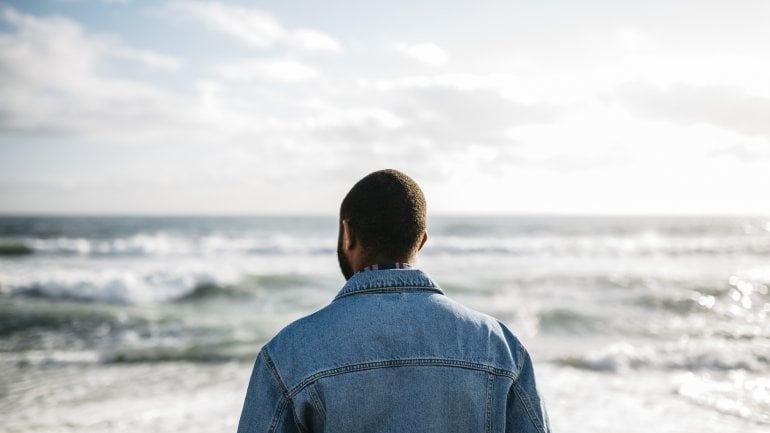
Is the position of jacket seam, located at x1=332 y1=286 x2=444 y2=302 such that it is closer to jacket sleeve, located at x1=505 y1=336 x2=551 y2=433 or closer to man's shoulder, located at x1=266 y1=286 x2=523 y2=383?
man's shoulder, located at x1=266 y1=286 x2=523 y2=383

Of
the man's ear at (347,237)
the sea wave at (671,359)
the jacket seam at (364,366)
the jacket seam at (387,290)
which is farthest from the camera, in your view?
the sea wave at (671,359)

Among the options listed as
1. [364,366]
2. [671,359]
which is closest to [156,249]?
[671,359]

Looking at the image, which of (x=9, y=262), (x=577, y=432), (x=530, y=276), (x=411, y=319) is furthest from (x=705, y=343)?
(x=9, y=262)

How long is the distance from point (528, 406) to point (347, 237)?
799 millimetres

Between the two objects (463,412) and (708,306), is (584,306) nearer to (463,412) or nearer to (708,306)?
(708,306)

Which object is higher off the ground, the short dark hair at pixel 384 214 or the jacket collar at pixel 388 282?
the short dark hair at pixel 384 214

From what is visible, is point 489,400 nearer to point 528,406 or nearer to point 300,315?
point 528,406

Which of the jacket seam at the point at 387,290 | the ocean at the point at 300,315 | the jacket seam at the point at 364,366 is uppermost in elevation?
the jacket seam at the point at 387,290

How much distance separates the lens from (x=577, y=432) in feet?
16.8

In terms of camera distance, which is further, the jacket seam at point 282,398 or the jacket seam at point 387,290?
the jacket seam at point 387,290

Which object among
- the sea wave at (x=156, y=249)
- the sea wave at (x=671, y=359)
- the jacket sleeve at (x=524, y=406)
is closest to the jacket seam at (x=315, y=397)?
the jacket sleeve at (x=524, y=406)

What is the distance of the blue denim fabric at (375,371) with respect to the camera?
147 centimetres

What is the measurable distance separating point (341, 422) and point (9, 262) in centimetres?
2347

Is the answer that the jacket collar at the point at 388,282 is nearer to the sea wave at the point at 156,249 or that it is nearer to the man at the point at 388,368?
the man at the point at 388,368
